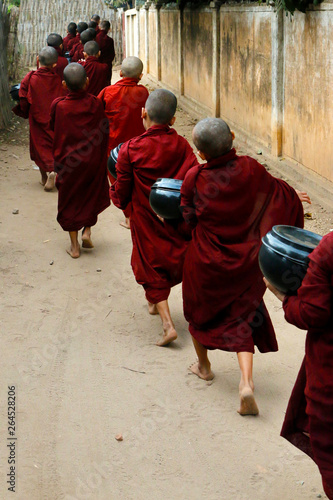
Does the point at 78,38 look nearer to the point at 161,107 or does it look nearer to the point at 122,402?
the point at 161,107

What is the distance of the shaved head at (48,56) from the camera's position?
27.7 feet

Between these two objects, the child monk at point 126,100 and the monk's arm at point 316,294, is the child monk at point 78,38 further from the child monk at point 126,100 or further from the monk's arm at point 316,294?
the monk's arm at point 316,294

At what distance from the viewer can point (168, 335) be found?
15.8ft

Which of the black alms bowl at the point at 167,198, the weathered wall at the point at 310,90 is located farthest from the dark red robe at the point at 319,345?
the weathered wall at the point at 310,90

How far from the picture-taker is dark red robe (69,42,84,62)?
14391 mm

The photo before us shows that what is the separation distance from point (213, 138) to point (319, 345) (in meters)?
1.48

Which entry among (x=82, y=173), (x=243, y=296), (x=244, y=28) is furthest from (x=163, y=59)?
(x=243, y=296)

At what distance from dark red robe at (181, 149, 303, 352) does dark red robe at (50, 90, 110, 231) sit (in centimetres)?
266

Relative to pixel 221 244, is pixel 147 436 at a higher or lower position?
lower

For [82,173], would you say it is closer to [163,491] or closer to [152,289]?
[152,289]

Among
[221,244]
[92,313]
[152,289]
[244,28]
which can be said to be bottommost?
[92,313]

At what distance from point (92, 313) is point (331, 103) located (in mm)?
3354

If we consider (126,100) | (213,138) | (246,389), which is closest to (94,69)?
(126,100)

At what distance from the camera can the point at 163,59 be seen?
17.5 meters
